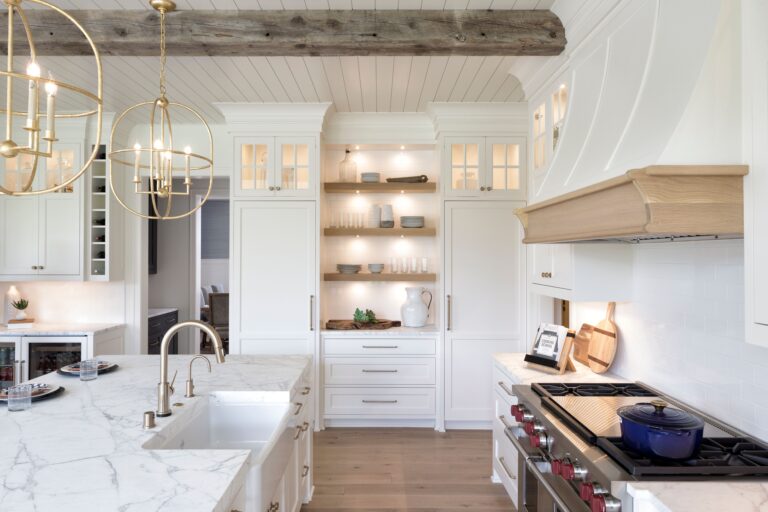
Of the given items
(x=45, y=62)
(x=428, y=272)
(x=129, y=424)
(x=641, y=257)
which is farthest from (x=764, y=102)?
(x=45, y=62)

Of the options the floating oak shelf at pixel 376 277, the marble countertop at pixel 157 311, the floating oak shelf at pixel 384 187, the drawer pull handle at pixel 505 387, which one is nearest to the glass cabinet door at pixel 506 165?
the floating oak shelf at pixel 384 187

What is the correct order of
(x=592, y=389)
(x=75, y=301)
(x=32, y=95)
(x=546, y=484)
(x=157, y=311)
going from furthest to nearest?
(x=157, y=311), (x=75, y=301), (x=592, y=389), (x=546, y=484), (x=32, y=95)

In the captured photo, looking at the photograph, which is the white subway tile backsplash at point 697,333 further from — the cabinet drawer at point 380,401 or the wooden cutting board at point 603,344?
the cabinet drawer at point 380,401

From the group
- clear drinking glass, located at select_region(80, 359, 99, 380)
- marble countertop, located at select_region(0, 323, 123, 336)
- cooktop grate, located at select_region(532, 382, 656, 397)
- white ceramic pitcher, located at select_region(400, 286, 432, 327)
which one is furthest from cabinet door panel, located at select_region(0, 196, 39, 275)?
cooktop grate, located at select_region(532, 382, 656, 397)

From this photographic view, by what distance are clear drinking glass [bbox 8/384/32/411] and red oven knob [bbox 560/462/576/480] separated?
2.00 metres

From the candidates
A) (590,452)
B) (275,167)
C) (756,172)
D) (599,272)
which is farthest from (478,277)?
(756,172)

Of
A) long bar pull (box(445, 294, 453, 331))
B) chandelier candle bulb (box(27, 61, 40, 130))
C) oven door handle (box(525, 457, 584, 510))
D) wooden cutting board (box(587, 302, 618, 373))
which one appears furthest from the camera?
long bar pull (box(445, 294, 453, 331))

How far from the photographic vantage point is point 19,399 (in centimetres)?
179

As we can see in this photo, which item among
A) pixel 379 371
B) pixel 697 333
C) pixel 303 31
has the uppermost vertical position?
pixel 303 31

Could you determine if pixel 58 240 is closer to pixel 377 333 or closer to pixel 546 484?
pixel 377 333

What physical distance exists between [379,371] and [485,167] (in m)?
1.96

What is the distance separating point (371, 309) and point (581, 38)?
292 cm

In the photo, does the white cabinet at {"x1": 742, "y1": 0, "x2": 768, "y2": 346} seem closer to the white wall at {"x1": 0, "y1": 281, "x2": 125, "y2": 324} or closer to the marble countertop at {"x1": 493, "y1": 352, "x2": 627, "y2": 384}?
the marble countertop at {"x1": 493, "y1": 352, "x2": 627, "y2": 384}

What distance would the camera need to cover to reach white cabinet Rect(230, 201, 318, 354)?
3.91 m
